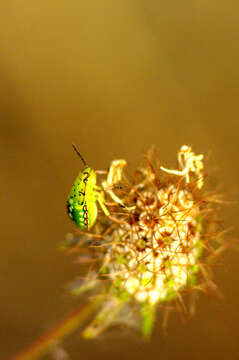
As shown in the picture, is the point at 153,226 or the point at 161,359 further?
the point at 161,359

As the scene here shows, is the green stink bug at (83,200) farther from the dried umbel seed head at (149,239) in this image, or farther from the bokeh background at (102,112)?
the bokeh background at (102,112)

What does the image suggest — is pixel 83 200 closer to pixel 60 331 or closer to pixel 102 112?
pixel 60 331

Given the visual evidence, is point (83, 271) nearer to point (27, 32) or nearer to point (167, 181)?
point (167, 181)

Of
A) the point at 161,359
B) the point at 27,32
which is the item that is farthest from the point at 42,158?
the point at 161,359

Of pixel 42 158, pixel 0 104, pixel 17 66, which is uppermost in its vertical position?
pixel 17 66

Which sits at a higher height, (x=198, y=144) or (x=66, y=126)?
(x=66, y=126)

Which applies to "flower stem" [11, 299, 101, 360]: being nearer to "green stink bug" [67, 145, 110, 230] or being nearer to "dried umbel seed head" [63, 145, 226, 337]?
"dried umbel seed head" [63, 145, 226, 337]

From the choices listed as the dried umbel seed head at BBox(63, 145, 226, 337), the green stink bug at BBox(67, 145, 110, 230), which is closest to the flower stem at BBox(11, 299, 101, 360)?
the dried umbel seed head at BBox(63, 145, 226, 337)
